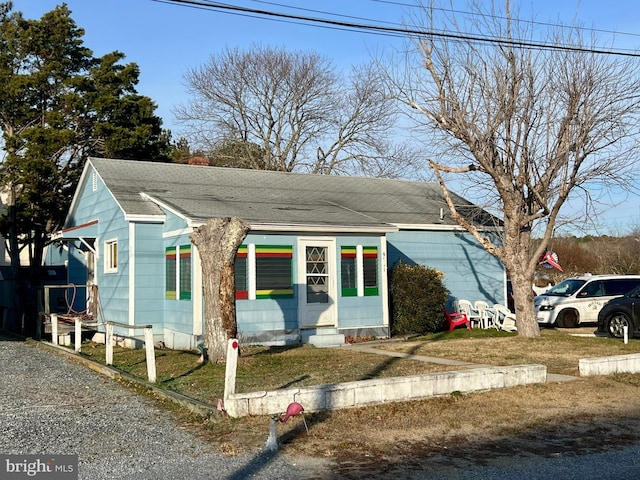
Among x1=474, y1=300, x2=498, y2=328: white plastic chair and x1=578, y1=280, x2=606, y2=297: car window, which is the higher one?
x1=578, y1=280, x2=606, y2=297: car window

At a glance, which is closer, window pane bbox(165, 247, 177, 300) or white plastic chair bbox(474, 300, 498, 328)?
window pane bbox(165, 247, 177, 300)

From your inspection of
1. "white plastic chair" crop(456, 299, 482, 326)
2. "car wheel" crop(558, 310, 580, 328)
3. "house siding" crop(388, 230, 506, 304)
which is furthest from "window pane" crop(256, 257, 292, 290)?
"car wheel" crop(558, 310, 580, 328)

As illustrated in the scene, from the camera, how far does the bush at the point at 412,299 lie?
18875 mm

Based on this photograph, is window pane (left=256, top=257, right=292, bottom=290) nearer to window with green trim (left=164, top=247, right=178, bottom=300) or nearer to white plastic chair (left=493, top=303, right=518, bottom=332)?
window with green trim (left=164, top=247, right=178, bottom=300)

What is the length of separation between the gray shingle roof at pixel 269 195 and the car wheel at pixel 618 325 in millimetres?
5730

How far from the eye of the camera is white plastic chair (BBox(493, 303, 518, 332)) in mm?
19875

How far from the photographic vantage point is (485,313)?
2089cm

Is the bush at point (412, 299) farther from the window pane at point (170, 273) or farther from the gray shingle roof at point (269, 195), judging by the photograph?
the window pane at point (170, 273)

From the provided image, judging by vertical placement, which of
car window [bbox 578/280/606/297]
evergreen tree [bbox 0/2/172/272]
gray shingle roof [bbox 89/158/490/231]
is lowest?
car window [bbox 578/280/606/297]

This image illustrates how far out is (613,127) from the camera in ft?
52.6

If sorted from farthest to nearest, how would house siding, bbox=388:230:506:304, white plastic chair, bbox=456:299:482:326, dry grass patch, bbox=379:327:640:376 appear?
white plastic chair, bbox=456:299:482:326, house siding, bbox=388:230:506:304, dry grass patch, bbox=379:327:640:376

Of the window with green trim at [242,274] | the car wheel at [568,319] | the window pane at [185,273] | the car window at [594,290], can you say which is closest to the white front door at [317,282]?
the window with green trim at [242,274]

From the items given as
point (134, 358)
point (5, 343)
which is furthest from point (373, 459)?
point (5, 343)

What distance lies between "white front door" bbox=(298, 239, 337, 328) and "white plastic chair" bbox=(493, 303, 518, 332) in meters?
Result: 5.30
